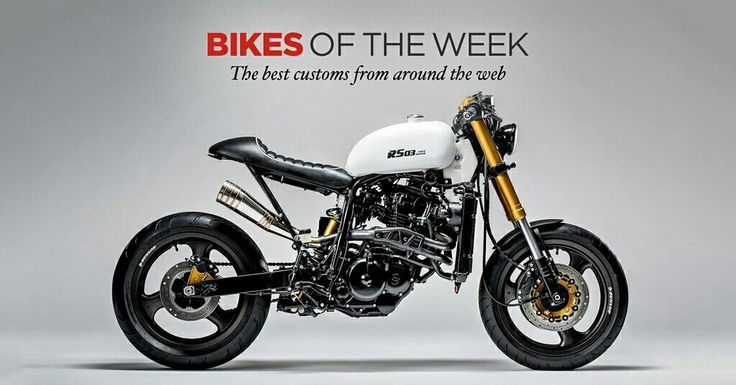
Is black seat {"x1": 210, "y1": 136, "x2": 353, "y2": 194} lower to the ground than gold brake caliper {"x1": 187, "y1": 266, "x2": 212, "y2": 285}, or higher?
higher

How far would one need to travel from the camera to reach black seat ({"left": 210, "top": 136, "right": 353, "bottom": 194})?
7.83 meters

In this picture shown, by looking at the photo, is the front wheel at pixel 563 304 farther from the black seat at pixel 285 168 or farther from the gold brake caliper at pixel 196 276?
the gold brake caliper at pixel 196 276

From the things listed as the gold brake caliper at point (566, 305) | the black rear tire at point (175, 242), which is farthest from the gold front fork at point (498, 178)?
the black rear tire at point (175, 242)

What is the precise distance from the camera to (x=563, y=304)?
779cm

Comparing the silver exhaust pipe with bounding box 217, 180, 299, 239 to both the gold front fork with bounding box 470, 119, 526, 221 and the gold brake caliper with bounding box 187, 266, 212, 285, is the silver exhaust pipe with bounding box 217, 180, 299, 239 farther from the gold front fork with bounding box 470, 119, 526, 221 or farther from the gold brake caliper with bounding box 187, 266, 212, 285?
the gold front fork with bounding box 470, 119, 526, 221

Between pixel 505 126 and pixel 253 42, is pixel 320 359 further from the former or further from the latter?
pixel 253 42

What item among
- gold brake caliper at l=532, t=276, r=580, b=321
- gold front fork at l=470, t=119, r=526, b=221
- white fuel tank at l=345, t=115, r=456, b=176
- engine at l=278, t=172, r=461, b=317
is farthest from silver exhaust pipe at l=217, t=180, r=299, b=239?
gold brake caliper at l=532, t=276, r=580, b=321

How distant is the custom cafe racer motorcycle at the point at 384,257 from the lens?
7777 mm

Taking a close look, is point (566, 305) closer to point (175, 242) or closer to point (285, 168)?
point (285, 168)

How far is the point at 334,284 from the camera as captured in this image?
7.81 meters

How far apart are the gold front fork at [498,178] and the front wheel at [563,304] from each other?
0.18 metres

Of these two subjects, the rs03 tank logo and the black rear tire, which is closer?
the rs03 tank logo

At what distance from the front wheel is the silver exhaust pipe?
4.28 ft

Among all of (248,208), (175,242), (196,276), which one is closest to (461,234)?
(248,208)
